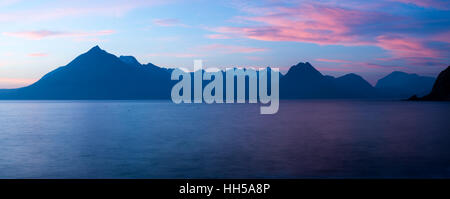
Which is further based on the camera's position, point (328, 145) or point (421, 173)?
point (328, 145)

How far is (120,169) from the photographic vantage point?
72.8ft

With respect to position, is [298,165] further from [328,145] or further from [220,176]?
[328,145]

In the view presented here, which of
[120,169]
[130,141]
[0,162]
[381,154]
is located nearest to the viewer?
[120,169]

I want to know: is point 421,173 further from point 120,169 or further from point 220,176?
point 120,169
